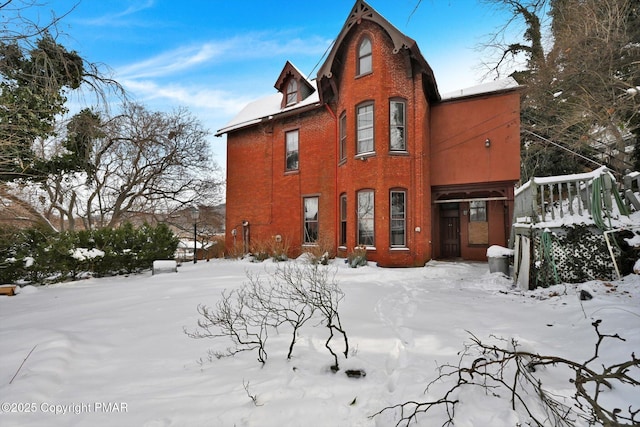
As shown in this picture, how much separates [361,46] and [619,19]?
7.85m

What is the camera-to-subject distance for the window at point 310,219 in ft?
46.2


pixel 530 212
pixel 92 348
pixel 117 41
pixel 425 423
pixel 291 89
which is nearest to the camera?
pixel 425 423

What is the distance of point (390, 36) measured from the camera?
11477 millimetres

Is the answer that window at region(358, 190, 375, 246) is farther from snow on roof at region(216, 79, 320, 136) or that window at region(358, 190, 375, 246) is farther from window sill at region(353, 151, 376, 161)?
snow on roof at region(216, 79, 320, 136)

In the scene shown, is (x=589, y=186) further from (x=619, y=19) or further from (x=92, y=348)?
(x=92, y=348)

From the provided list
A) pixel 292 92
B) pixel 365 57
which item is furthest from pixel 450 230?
pixel 292 92

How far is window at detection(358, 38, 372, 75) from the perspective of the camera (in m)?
12.3

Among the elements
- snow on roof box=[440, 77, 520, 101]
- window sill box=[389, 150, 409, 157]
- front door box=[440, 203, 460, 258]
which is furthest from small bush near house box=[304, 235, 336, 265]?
snow on roof box=[440, 77, 520, 101]

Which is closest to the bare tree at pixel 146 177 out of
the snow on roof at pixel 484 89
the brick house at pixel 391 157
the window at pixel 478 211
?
the brick house at pixel 391 157

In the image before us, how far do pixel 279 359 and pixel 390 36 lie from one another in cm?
1200

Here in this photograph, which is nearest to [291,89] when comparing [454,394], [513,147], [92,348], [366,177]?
[366,177]

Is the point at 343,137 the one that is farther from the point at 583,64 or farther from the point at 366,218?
the point at 583,64

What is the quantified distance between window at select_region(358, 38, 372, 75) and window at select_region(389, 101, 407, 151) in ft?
6.13

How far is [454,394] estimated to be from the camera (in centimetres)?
268
